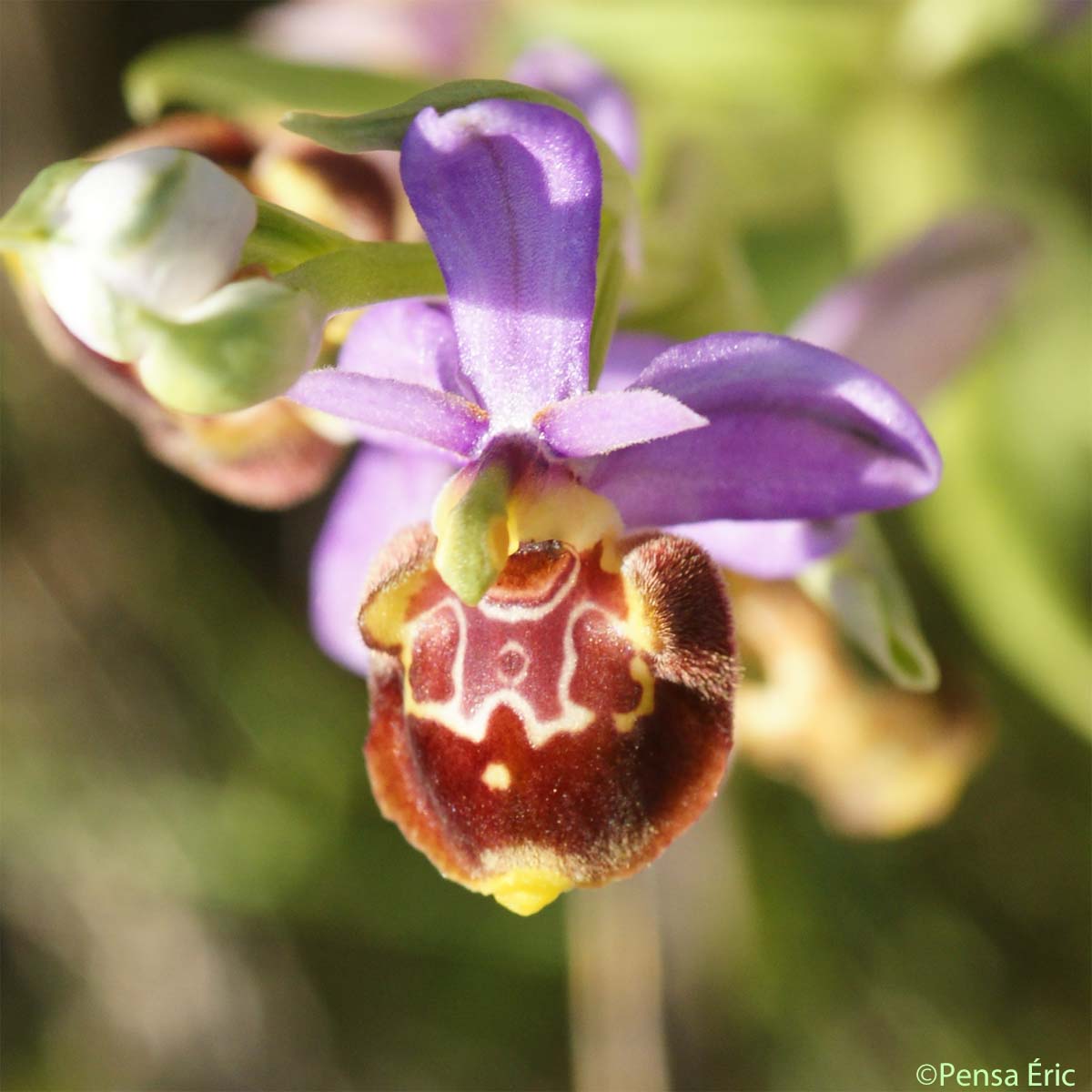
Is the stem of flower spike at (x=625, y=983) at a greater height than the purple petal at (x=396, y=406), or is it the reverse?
the purple petal at (x=396, y=406)

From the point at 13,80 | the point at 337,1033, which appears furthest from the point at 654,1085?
the point at 13,80

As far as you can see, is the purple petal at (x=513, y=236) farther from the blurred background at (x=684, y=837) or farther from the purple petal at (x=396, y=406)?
the blurred background at (x=684, y=837)

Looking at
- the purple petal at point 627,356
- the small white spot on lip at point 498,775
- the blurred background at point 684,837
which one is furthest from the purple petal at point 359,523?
the blurred background at point 684,837

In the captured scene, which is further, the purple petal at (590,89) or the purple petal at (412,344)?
the purple petal at (590,89)

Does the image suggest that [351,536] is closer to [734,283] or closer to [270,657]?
[734,283]

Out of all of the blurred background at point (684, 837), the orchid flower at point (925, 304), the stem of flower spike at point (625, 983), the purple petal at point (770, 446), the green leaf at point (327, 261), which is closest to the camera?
the green leaf at point (327, 261)

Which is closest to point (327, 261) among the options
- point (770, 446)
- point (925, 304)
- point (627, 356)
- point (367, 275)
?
point (367, 275)
